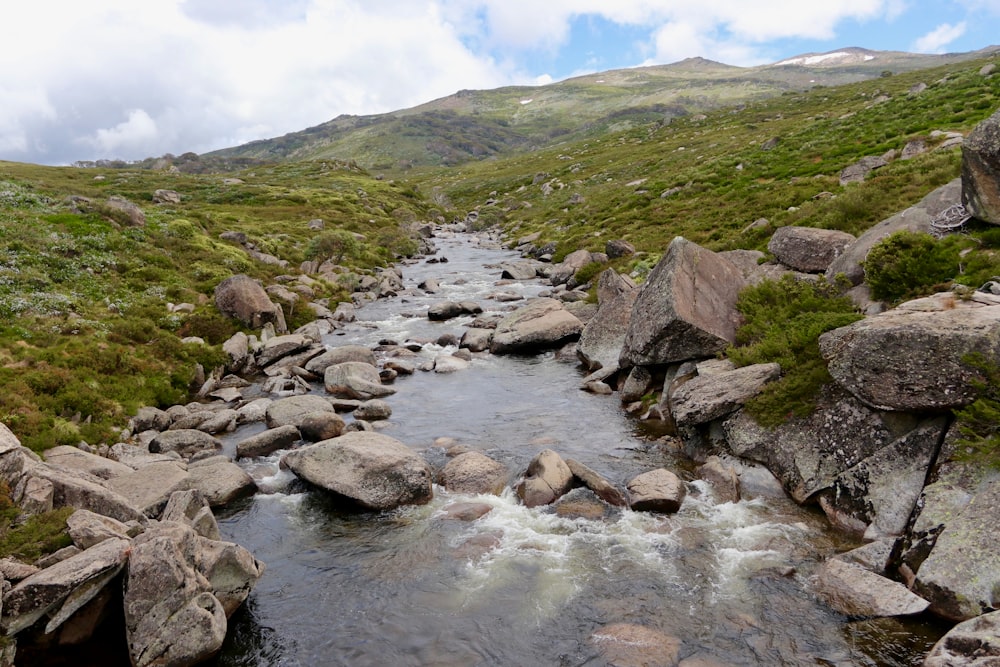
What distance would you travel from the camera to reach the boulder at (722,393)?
16.8 metres

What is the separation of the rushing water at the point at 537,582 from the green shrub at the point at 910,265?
26.3 feet

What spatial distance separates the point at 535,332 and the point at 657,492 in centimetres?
1586

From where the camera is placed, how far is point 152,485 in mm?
15031

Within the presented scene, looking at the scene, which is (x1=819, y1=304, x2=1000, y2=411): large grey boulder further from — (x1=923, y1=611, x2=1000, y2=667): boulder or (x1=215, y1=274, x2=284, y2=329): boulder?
(x1=215, y1=274, x2=284, y2=329): boulder

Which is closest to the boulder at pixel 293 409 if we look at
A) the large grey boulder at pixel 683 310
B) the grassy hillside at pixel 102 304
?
the grassy hillside at pixel 102 304

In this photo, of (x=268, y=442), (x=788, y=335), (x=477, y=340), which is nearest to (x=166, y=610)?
(x=268, y=442)

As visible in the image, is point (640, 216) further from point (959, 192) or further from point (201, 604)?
point (201, 604)

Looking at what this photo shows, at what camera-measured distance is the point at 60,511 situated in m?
11.5

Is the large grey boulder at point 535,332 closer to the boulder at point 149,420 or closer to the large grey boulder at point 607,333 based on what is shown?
the large grey boulder at point 607,333

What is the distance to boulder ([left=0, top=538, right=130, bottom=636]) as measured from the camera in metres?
9.14

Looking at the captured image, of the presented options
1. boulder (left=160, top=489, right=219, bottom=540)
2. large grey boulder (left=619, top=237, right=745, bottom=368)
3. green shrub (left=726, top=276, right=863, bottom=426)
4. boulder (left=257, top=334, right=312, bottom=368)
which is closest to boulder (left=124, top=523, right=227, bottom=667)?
boulder (left=160, top=489, right=219, bottom=540)

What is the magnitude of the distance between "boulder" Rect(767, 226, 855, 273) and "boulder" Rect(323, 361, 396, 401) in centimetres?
1848

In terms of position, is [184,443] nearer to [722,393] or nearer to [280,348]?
[280,348]

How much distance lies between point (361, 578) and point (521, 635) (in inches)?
159
